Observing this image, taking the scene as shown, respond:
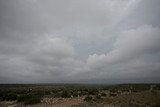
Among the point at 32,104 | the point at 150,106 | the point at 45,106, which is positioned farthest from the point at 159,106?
the point at 32,104

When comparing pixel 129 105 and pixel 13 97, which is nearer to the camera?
pixel 129 105

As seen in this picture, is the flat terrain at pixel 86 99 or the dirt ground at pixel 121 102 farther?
the flat terrain at pixel 86 99

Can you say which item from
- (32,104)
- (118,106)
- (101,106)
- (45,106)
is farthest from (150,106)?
(32,104)

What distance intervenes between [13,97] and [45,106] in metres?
15.9

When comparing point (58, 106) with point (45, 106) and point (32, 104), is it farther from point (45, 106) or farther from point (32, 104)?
point (32, 104)

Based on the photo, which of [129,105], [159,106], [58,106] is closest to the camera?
[159,106]

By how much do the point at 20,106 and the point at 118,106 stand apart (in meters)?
14.0

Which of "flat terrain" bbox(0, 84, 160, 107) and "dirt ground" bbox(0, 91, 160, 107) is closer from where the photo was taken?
"dirt ground" bbox(0, 91, 160, 107)

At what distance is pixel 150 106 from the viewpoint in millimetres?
23172

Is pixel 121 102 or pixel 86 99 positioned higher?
pixel 86 99

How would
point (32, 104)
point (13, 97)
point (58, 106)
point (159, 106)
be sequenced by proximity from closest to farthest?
point (159, 106) → point (58, 106) → point (32, 104) → point (13, 97)

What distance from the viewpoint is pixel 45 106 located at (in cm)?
2906

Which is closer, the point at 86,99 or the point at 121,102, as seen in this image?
the point at 121,102

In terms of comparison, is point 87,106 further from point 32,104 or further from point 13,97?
point 13,97
